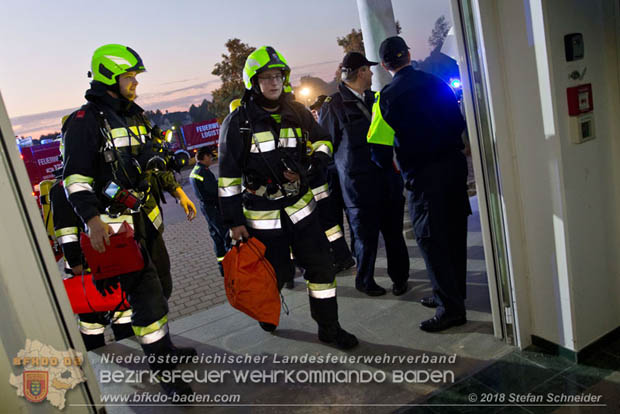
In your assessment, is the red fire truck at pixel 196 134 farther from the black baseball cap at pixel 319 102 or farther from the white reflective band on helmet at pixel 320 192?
the white reflective band on helmet at pixel 320 192

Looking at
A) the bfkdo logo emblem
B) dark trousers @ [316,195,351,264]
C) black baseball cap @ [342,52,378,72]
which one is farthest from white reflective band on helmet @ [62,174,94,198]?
black baseball cap @ [342,52,378,72]

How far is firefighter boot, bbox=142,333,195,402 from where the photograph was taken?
10.5 feet

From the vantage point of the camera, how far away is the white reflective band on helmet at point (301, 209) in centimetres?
340

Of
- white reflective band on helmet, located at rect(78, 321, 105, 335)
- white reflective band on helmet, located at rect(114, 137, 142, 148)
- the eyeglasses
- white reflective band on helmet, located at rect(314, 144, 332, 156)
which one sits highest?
the eyeglasses

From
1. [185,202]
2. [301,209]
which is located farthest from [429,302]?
[185,202]

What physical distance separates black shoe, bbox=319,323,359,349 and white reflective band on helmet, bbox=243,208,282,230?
0.94m

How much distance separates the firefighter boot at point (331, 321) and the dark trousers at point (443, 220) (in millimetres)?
779

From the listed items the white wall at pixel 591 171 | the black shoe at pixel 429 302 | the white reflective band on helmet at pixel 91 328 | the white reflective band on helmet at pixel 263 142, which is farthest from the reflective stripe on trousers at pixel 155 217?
the white wall at pixel 591 171

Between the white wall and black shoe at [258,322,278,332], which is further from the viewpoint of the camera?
black shoe at [258,322,278,332]

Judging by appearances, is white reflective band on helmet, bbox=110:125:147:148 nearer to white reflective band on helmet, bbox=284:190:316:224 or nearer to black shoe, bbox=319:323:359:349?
white reflective band on helmet, bbox=284:190:316:224

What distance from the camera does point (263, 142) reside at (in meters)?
3.34

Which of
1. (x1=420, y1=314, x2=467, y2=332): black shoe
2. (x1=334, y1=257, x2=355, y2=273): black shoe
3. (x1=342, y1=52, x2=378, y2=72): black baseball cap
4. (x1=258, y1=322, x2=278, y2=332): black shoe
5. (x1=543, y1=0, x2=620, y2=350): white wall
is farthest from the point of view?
(x1=334, y1=257, x2=355, y2=273): black shoe

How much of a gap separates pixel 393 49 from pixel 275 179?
129cm

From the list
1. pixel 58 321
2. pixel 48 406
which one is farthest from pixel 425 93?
pixel 48 406
